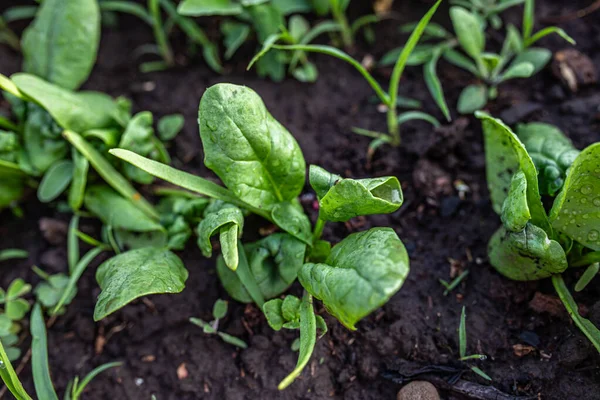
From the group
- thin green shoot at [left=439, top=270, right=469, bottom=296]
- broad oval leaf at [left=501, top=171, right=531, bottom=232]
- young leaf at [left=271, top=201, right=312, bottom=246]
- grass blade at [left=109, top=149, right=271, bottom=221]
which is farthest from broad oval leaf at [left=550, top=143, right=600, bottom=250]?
grass blade at [left=109, top=149, right=271, bottom=221]

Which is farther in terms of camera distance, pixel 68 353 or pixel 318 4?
pixel 318 4

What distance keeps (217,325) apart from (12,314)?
0.74 metres

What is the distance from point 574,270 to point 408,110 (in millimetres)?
902

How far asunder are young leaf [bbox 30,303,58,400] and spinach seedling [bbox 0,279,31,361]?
0.13 m

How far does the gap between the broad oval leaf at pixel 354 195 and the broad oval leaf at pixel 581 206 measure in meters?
0.46

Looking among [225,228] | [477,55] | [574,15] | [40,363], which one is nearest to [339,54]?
[477,55]

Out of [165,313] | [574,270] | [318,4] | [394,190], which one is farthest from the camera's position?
[318,4]

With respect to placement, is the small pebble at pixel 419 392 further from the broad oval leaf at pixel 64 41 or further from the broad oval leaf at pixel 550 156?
the broad oval leaf at pixel 64 41

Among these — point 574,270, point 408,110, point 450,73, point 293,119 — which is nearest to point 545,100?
point 450,73

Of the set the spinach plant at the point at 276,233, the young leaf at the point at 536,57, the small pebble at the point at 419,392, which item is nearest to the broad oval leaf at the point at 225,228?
the spinach plant at the point at 276,233

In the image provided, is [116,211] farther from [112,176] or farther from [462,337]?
[462,337]

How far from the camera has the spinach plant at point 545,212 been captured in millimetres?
1433

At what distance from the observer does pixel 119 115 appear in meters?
2.07

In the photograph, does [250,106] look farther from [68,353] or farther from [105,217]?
[68,353]
